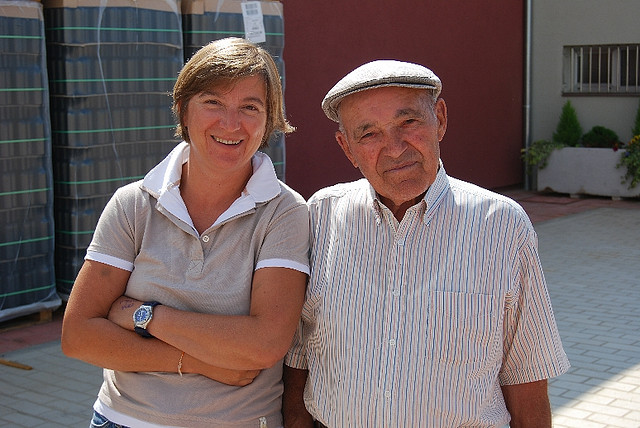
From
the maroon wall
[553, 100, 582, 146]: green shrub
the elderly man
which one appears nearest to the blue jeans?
the elderly man

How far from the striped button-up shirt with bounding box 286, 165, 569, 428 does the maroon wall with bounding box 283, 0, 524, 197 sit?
8.09m

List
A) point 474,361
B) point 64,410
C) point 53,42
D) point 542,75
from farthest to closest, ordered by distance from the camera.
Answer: point 542,75, point 53,42, point 64,410, point 474,361

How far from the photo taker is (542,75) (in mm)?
14805

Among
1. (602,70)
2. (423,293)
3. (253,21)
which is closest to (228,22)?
(253,21)

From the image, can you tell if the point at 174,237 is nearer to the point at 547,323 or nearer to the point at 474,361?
the point at 474,361

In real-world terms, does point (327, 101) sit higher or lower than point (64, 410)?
higher

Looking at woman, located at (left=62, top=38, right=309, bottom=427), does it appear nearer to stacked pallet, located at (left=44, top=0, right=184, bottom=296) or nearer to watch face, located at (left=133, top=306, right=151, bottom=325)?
watch face, located at (left=133, top=306, right=151, bottom=325)

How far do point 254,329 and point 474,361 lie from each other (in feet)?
1.88

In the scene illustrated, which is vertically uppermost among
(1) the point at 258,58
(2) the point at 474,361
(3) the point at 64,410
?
(1) the point at 258,58

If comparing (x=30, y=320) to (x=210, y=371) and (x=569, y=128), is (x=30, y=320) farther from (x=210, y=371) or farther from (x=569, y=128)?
(x=569, y=128)

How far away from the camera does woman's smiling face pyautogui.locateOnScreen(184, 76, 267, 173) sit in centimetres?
235

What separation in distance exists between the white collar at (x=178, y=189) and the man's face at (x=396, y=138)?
0.30 metres

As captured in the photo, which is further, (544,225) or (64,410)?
(544,225)

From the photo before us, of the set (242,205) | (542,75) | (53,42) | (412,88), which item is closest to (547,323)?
(412,88)
